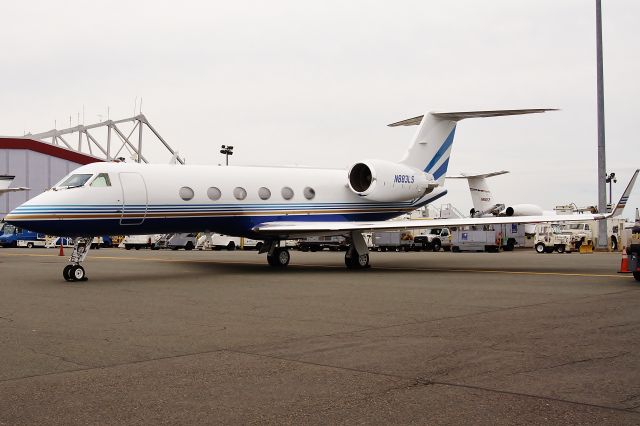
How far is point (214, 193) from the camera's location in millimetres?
19453

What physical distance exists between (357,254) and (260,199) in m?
3.53

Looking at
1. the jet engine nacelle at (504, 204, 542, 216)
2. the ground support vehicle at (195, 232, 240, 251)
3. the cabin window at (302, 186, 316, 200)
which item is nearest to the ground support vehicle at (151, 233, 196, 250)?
the ground support vehicle at (195, 232, 240, 251)

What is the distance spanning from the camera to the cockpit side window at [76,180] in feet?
56.0

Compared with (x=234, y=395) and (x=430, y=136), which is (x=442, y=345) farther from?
(x=430, y=136)

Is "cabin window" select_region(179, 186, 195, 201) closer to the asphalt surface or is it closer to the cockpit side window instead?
the cockpit side window

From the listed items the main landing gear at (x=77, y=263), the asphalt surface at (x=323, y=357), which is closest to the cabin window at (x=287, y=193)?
the main landing gear at (x=77, y=263)

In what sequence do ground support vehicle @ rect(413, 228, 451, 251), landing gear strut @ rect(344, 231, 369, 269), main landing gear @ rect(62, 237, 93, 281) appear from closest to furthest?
main landing gear @ rect(62, 237, 93, 281) → landing gear strut @ rect(344, 231, 369, 269) → ground support vehicle @ rect(413, 228, 451, 251)

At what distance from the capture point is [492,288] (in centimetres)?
1411

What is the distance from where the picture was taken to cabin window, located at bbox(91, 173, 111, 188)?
1722cm

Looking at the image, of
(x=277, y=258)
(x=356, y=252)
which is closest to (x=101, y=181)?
(x=277, y=258)

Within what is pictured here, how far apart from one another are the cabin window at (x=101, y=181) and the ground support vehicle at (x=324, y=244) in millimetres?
23211

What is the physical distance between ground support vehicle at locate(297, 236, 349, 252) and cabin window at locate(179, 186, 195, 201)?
21.4 metres

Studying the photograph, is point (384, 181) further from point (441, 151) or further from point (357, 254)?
point (441, 151)

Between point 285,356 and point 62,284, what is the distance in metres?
10.6
